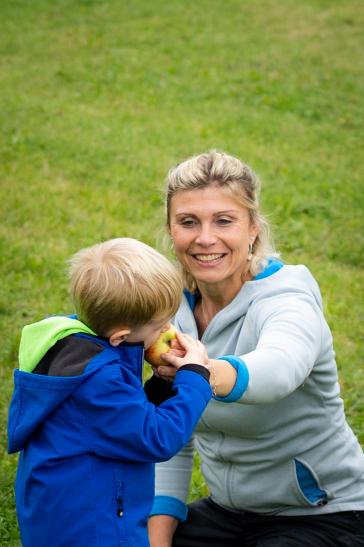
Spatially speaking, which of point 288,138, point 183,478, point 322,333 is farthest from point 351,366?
point 288,138

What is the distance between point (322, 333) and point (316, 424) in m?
0.42

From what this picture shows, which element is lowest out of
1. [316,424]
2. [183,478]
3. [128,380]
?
[183,478]

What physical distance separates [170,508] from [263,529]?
1.41 ft

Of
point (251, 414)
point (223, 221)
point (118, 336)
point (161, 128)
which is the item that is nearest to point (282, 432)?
point (251, 414)

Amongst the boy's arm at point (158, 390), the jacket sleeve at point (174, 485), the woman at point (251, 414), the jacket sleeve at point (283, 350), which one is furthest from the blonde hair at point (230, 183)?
the jacket sleeve at point (174, 485)

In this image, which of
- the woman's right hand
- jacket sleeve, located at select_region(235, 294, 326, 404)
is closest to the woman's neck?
jacket sleeve, located at select_region(235, 294, 326, 404)

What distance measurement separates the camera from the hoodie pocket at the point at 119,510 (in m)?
2.59

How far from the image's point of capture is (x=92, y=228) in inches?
292

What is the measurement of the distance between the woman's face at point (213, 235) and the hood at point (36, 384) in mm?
805

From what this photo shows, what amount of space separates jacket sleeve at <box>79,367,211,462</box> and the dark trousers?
0.92m

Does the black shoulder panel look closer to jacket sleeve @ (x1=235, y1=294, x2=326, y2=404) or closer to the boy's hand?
the boy's hand

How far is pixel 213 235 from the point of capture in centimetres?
333

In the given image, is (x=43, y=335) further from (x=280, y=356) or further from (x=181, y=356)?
(x=280, y=356)

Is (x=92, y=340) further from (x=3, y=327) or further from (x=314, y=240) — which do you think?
(x=314, y=240)
